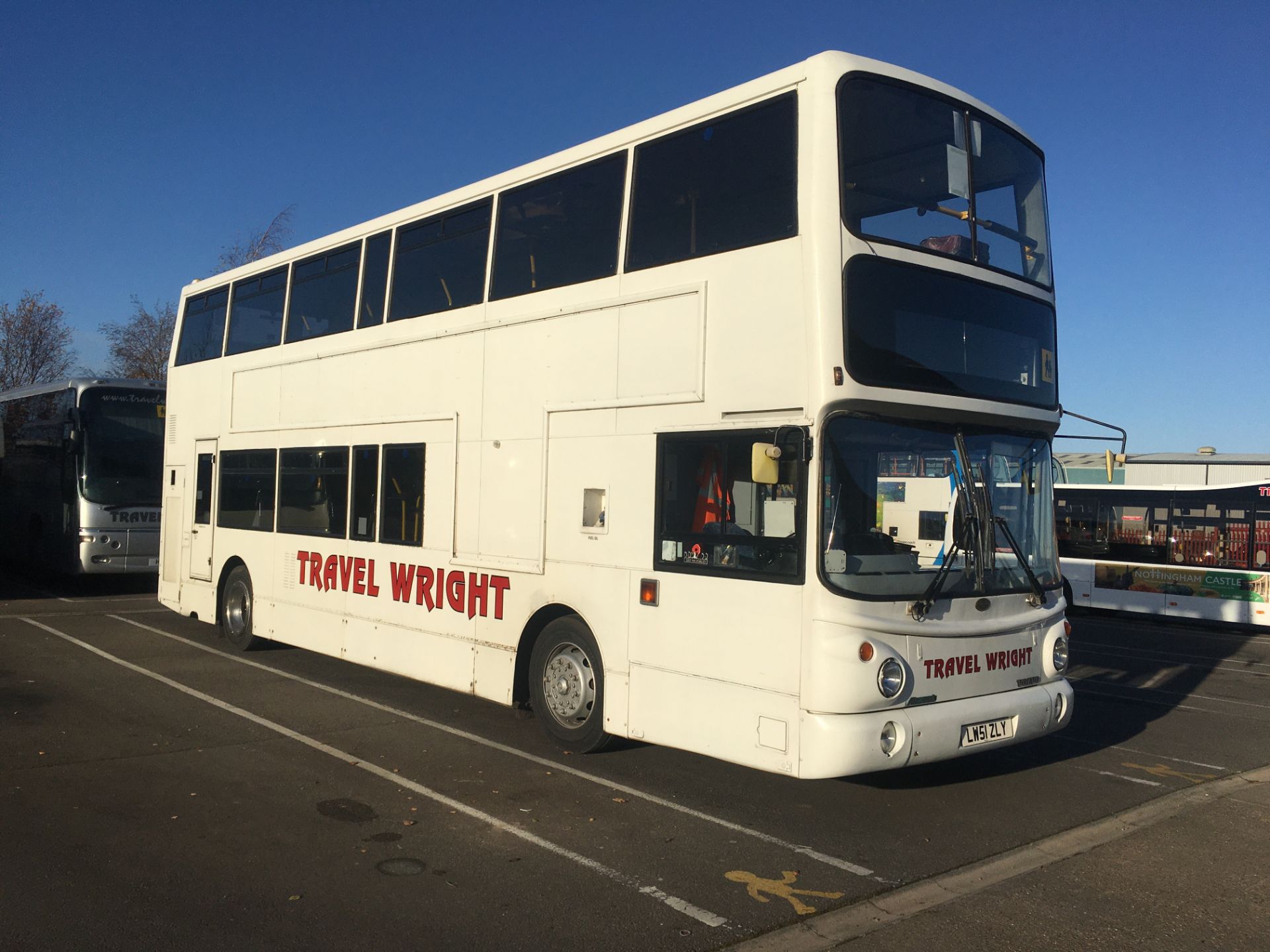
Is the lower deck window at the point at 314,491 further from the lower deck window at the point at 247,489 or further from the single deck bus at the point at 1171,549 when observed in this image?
the single deck bus at the point at 1171,549

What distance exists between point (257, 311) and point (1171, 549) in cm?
1856

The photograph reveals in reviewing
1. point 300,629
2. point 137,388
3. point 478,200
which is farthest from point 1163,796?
point 137,388

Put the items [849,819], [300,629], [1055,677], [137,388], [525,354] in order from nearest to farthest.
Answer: [849,819] → [1055,677] → [525,354] → [300,629] → [137,388]

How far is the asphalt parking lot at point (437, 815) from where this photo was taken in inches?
191

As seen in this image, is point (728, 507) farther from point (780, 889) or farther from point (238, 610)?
point (238, 610)

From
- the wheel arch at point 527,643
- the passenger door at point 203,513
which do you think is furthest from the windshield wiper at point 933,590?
the passenger door at point 203,513

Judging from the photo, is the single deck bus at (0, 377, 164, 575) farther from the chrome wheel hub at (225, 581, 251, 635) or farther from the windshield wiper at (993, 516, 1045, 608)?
the windshield wiper at (993, 516, 1045, 608)

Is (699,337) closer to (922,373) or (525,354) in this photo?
(922,373)

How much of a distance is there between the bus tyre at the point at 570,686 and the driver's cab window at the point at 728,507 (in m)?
1.11

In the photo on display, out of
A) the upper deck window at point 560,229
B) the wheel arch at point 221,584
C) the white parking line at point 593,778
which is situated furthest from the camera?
the wheel arch at point 221,584

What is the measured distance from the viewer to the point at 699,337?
23.0ft

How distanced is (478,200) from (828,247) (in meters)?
4.18

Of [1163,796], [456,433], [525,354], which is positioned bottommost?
[1163,796]

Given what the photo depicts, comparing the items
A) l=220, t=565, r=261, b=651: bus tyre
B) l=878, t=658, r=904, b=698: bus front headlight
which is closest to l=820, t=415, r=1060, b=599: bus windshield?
l=878, t=658, r=904, b=698: bus front headlight
